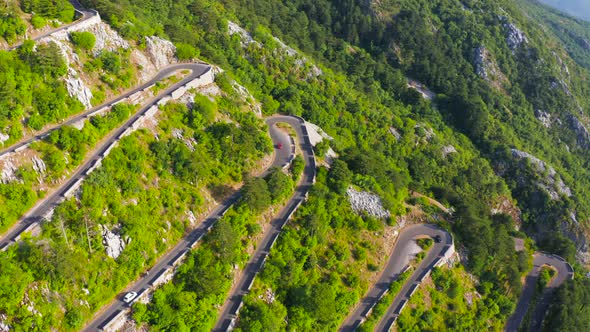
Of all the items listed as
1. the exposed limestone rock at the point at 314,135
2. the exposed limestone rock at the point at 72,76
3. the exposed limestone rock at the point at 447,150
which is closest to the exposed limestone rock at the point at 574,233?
the exposed limestone rock at the point at 447,150

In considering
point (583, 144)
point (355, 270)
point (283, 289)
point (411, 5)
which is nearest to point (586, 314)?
point (355, 270)

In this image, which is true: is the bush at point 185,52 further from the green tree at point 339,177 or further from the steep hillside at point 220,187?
the green tree at point 339,177

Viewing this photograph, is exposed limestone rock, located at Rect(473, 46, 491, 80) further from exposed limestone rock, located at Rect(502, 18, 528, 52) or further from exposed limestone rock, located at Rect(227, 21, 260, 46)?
exposed limestone rock, located at Rect(227, 21, 260, 46)

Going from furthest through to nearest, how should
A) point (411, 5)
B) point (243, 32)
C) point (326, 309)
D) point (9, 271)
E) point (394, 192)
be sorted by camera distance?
point (411, 5) < point (243, 32) < point (394, 192) < point (326, 309) < point (9, 271)

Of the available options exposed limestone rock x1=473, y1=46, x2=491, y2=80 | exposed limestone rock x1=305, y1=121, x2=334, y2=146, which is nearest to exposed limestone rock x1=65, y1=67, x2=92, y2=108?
exposed limestone rock x1=305, y1=121, x2=334, y2=146

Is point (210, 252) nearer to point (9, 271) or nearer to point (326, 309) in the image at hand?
point (326, 309)

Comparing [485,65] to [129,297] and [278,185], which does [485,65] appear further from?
[129,297]

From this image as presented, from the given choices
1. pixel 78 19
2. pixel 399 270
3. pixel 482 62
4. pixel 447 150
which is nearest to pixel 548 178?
pixel 447 150
